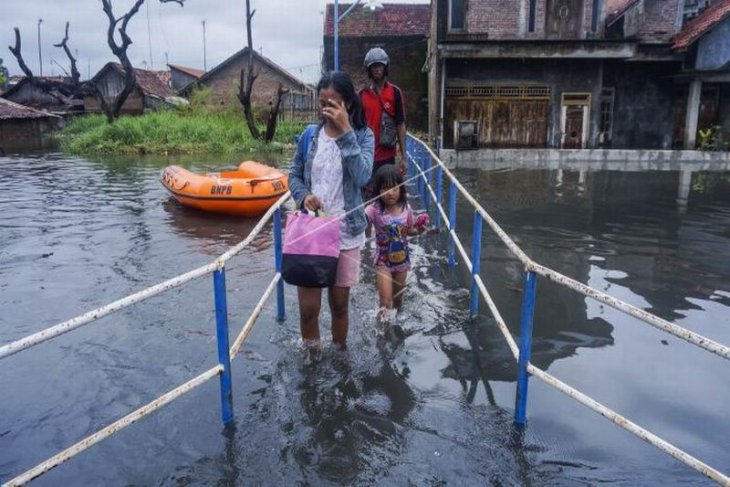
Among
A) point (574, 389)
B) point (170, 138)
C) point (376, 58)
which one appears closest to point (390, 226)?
point (376, 58)

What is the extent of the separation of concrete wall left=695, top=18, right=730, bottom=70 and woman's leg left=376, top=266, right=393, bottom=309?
17087 millimetres

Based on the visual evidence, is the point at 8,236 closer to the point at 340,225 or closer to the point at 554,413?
the point at 340,225

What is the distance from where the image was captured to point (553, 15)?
18266mm

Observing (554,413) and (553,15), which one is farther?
(553,15)

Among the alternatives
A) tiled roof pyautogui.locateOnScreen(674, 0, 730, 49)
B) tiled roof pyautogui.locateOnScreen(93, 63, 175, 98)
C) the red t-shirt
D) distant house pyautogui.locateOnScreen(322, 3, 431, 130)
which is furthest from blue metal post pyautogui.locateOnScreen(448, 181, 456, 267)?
tiled roof pyautogui.locateOnScreen(93, 63, 175, 98)

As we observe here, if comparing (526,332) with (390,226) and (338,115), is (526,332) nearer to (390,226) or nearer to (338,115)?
(338,115)

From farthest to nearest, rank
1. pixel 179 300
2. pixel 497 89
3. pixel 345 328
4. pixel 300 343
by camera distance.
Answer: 1. pixel 497 89
2. pixel 179 300
3. pixel 300 343
4. pixel 345 328

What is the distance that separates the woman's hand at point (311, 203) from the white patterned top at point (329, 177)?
0.24 feet

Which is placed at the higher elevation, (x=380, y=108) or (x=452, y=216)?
(x=380, y=108)

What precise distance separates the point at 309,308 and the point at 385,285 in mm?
1117

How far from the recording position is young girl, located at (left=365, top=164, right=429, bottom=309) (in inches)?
169

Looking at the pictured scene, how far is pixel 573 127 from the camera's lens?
18734 millimetres

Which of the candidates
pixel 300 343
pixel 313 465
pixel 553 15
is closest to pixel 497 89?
pixel 553 15

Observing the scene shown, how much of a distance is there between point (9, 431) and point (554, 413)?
3.15 m
